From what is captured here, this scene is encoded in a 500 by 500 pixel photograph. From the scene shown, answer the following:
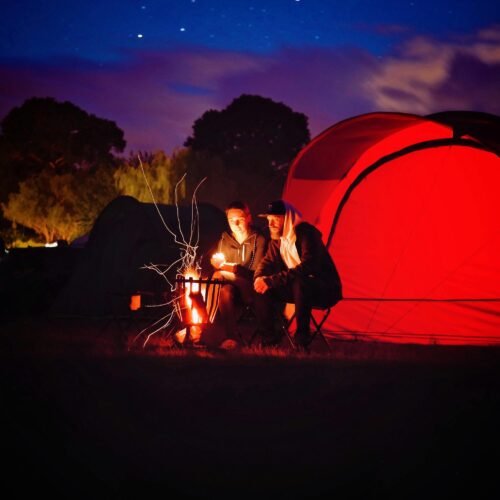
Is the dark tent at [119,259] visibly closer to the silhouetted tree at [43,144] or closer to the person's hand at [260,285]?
the person's hand at [260,285]

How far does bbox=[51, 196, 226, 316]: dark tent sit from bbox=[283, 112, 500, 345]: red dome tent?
7.17 feet

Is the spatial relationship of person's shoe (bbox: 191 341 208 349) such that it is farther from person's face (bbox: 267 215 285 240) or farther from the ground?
person's face (bbox: 267 215 285 240)

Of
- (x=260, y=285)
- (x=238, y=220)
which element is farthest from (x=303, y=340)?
(x=238, y=220)

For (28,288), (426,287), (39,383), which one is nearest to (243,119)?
(28,288)

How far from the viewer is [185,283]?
310 inches

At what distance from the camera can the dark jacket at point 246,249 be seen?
7.91 meters

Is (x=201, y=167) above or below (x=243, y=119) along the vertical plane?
below

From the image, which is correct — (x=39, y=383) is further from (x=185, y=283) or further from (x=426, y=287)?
(x=426, y=287)

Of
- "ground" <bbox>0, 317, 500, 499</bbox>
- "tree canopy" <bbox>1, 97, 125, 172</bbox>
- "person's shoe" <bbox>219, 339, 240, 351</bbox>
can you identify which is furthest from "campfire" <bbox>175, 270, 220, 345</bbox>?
"tree canopy" <bbox>1, 97, 125, 172</bbox>

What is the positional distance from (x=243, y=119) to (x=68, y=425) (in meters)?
40.0

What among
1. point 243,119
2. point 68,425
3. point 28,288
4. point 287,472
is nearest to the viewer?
point 287,472

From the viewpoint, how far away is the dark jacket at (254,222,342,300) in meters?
7.38

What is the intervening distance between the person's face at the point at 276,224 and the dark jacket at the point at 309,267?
0.19 metres

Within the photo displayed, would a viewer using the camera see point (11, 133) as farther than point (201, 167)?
Yes
